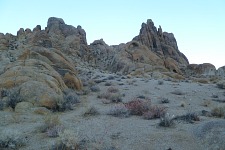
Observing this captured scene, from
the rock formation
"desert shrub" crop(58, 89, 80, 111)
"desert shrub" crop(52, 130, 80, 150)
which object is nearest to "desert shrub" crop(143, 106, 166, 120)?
"desert shrub" crop(58, 89, 80, 111)

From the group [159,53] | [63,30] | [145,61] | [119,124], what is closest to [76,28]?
[63,30]

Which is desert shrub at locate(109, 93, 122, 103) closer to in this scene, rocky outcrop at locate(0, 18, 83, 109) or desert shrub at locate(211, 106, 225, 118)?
rocky outcrop at locate(0, 18, 83, 109)

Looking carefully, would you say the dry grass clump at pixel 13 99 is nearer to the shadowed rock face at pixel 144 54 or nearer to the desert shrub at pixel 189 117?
the desert shrub at pixel 189 117

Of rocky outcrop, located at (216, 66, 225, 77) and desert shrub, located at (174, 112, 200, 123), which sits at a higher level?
rocky outcrop, located at (216, 66, 225, 77)

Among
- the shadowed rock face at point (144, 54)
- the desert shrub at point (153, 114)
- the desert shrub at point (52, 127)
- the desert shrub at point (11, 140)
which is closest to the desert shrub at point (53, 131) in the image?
the desert shrub at point (52, 127)

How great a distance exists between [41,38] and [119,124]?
49.8 metres

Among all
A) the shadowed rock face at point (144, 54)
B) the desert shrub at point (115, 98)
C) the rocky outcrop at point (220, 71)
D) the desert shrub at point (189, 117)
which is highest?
the shadowed rock face at point (144, 54)

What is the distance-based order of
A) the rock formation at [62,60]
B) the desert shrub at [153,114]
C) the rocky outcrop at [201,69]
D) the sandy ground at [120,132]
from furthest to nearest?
the rocky outcrop at [201,69], the rock formation at [62,60], the desert shrub at [153,114], the sandy ground at [120,132]

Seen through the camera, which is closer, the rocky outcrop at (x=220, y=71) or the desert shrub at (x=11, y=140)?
the desert shrub at (x=11, y=140)

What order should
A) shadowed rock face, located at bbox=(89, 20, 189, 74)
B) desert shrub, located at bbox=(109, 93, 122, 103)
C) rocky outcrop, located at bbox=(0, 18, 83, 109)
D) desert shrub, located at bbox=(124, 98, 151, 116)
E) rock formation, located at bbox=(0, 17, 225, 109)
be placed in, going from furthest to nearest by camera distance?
shadowed rock face, located at bbox=(89, 20, 189, 74)
desert shrub, located at bbox=(109, 93, 122, 103)
rock formation, located at bbox=(0, 17, 225, 109)
rocky outcrop, located at bbox=(0, 18, 83, 109)
desert shrub, located at bbox=(124, 98, 151, 116)

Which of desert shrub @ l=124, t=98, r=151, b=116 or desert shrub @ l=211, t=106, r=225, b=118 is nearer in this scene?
desert shrub @ l=211, t=106, r=225, b=118

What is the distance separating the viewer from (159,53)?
259ft

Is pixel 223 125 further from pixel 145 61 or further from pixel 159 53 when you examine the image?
pixel 159 53

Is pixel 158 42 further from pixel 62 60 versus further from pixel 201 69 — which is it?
pixel 62 60
